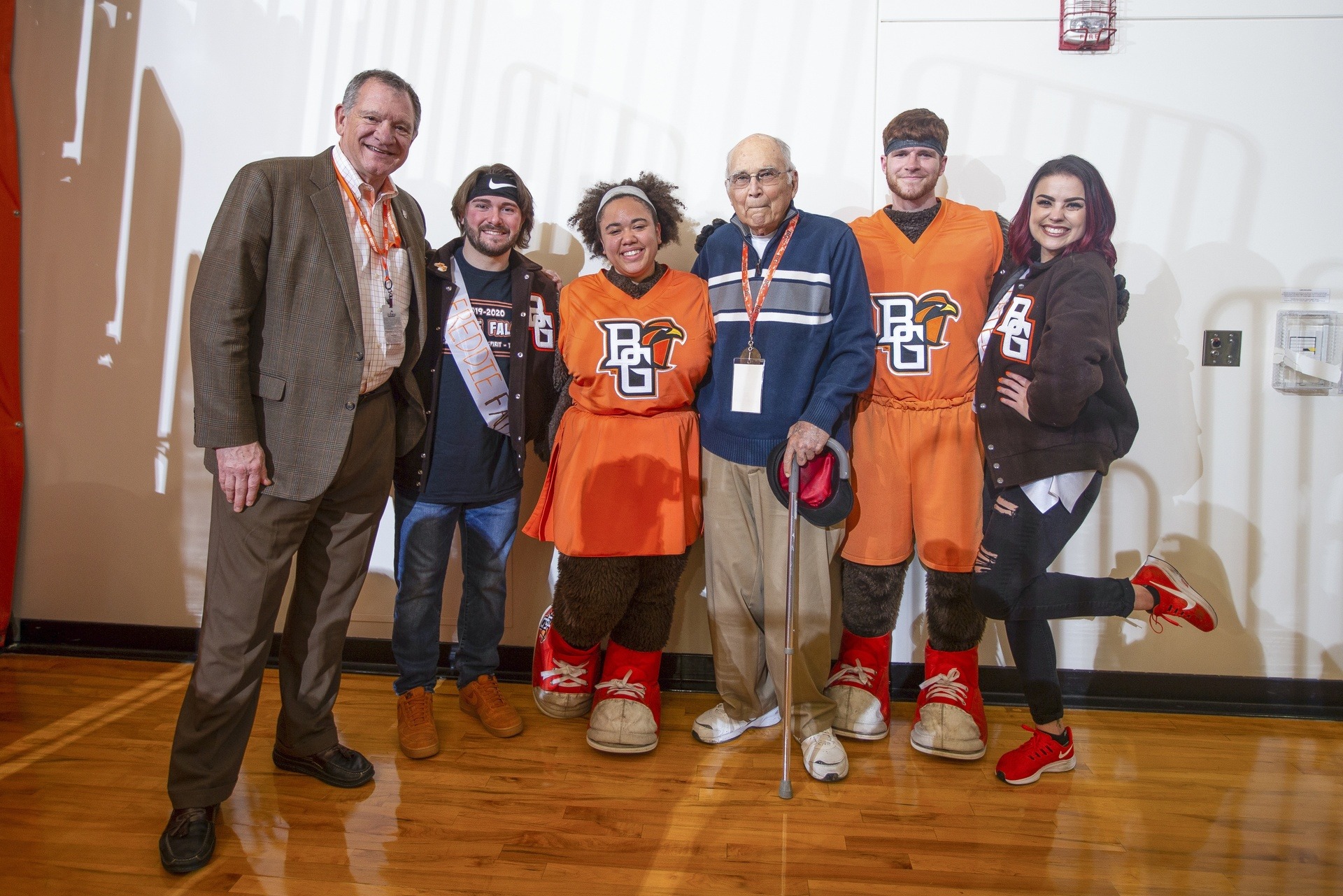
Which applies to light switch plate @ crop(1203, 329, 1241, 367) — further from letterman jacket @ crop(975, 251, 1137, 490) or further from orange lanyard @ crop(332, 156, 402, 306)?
orange lanyard @ crop(332, 156, 402, 306)

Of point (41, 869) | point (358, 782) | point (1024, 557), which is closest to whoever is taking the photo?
point (41, 869)

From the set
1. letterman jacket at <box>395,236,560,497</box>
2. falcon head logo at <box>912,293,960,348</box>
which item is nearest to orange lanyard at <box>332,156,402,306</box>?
letterman jacket at <box>395,236,560,497</box>

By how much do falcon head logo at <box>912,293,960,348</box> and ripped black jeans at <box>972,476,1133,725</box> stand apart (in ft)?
1.53

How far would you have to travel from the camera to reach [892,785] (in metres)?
2.30

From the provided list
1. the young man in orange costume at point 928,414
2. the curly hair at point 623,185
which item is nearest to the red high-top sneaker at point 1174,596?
the young man in orange costume at point 928,414

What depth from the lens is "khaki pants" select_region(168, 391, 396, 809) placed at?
6.29 ft

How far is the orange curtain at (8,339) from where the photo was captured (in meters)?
2.94

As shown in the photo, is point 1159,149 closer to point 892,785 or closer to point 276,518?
point 892,785

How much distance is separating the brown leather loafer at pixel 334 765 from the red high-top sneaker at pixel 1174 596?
2.30 m

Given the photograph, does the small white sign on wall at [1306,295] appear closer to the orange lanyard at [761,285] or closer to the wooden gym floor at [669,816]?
the wooden gym floor at [669,816]

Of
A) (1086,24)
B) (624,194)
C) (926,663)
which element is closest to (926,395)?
(926,663)

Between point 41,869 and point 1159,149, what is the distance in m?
3.65

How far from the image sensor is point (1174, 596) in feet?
8.25

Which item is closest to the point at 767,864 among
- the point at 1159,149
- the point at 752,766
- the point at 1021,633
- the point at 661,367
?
the point at 752,766
